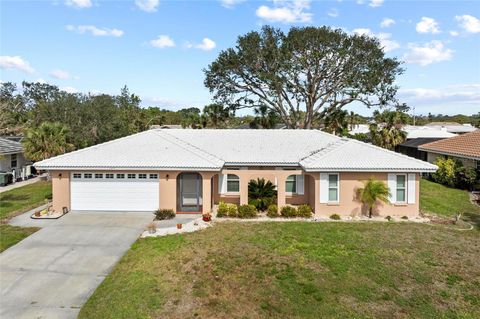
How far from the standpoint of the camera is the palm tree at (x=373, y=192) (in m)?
17.2

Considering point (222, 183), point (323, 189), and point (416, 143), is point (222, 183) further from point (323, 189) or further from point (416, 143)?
point (416, 143)

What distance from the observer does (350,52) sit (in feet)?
123

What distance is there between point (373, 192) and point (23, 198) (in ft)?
72.0

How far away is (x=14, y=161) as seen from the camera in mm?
30844

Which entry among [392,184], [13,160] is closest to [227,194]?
[392,184]

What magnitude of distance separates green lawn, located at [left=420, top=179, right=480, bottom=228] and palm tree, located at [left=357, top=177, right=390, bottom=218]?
4140mm

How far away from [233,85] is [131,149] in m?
24.6

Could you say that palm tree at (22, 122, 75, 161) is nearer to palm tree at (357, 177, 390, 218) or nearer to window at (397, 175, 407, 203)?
palm tree at (357, 177, 390, 218)

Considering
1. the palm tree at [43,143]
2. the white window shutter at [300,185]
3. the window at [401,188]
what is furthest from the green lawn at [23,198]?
the window at [401,188]

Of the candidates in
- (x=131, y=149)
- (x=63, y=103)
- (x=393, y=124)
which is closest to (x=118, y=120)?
(x=63, y=103)

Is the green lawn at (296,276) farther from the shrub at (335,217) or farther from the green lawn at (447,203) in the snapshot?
the green lawn at (447,203)

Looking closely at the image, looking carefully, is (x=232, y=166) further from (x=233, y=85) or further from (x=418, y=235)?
(x=233, y=85)

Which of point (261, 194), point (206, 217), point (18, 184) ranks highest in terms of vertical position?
point (261, 194)

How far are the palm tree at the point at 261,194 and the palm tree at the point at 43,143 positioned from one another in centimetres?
1708
